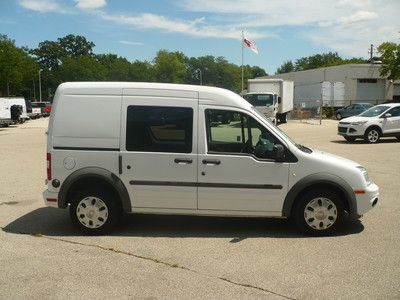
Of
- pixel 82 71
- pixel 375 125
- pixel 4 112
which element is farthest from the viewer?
pixel 82 71

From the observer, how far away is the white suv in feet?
61.9

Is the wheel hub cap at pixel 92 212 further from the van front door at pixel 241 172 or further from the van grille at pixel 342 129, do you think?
the van grille at pixel 342 129

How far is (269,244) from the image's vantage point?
19.2ft

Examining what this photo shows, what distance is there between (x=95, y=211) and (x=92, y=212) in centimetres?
4

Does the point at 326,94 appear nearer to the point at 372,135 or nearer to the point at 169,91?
the point at 372,135

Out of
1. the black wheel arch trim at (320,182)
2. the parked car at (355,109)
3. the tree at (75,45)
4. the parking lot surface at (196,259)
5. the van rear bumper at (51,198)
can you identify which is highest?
the tree at (75,45)

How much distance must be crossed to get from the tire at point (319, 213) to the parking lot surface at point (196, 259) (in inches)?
6.0

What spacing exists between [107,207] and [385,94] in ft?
169

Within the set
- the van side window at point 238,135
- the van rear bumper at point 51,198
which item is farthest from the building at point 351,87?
the van rear bumper at point 51,198

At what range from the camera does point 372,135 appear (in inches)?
745

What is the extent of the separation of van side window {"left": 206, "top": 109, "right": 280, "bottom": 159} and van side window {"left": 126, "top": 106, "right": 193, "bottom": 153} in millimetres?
293

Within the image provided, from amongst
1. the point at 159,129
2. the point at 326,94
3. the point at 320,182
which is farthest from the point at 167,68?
the point at 320,182

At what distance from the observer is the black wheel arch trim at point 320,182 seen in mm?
6051

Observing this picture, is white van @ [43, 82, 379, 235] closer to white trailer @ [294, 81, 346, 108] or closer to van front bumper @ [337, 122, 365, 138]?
van front bumper @ [337, 122, 365, 138]
